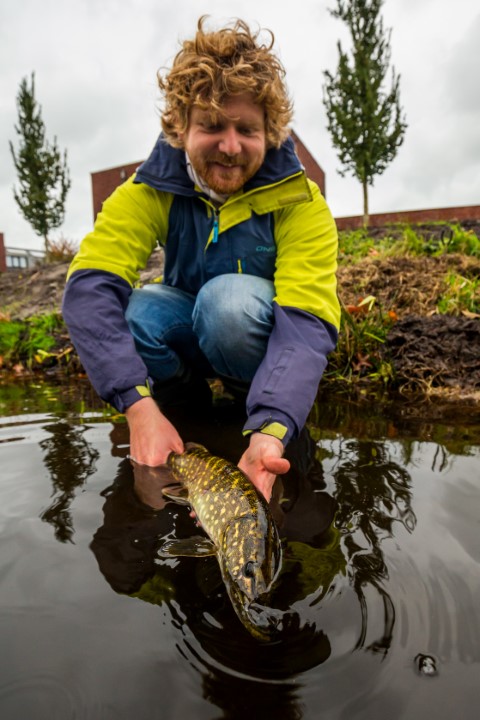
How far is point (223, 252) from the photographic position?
9.53 ft

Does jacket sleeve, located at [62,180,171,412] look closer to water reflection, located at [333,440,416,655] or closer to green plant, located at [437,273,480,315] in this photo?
water reflection, located at [333,440,416,655]

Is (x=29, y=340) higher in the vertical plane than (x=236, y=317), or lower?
lower

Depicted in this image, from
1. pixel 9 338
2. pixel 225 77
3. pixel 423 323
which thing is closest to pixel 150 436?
pixel 225 77

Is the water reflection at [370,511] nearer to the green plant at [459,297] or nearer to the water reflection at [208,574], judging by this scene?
the water reflection at [208,574]

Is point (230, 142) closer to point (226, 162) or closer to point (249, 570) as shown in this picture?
point (226, 162)

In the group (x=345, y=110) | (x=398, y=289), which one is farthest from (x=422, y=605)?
(x=345, y=110)

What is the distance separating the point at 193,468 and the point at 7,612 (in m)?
0.90

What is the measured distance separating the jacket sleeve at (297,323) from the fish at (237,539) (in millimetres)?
357

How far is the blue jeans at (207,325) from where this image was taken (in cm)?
272

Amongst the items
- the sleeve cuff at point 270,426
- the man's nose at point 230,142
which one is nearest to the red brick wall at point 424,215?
the man's nose at point 230,142

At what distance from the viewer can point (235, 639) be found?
49.5 inches

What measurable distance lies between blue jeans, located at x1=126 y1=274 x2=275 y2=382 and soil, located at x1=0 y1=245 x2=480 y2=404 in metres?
1.84

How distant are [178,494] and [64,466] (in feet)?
2.45

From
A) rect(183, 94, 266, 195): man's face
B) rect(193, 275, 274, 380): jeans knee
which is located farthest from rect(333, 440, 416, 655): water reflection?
rect(183, 94, 266, 195): man's face
